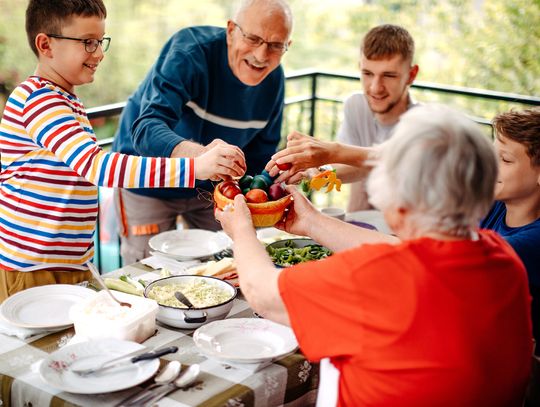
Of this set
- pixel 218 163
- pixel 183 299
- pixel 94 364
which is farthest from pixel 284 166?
pixel 94 364

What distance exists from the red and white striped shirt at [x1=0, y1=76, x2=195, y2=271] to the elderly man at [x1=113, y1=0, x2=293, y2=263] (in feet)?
1.12

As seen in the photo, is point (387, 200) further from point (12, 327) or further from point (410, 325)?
point (12, 327)

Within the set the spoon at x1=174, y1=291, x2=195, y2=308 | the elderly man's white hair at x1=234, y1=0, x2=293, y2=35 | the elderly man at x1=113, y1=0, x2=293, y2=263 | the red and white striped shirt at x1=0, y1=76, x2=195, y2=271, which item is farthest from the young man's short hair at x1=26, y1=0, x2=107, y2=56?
the spoon at x1=174, y1=291, x2=195, y2=308

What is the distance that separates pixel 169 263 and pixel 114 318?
2.14 feet

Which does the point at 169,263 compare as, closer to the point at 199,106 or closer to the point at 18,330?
the point at 18,330

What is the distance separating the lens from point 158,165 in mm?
2096

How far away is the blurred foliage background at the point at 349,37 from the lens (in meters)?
10.4

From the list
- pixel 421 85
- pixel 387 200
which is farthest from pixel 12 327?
pixel 421 85

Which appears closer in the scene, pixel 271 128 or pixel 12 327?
pixel 12 327

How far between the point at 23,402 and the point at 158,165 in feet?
2.58

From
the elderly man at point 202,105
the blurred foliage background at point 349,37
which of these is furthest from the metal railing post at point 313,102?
the blurred foliage background at point 349,37

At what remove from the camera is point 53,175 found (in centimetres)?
220

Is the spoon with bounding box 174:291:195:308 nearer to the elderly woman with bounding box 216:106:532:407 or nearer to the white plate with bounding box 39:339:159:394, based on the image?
the white plate with bounding box 39:339:159:394

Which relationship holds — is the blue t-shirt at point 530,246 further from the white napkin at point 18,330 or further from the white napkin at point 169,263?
the white napkin at point 18,330
